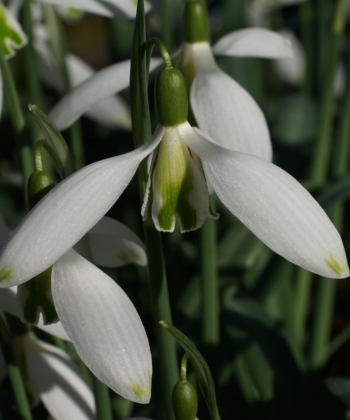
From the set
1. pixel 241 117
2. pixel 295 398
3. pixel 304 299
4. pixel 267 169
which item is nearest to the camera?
pixel 267 169

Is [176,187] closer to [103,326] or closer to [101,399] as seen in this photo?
[103,326]

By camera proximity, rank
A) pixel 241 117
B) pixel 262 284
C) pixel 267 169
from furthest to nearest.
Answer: pixel 262 284 < pixel 241 117 < pixel 267 169

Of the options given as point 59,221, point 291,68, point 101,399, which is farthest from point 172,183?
point 291,68

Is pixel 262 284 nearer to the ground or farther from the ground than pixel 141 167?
nearer to the ground

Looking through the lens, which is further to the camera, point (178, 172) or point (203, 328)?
point (203, 328)

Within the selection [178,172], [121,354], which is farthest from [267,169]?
[121,354]

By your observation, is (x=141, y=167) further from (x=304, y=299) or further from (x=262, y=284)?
(x=304, y=299)

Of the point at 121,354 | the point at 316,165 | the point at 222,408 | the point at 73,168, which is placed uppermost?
the point at 73,168

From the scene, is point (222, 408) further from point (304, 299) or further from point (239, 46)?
point (239, 46)
